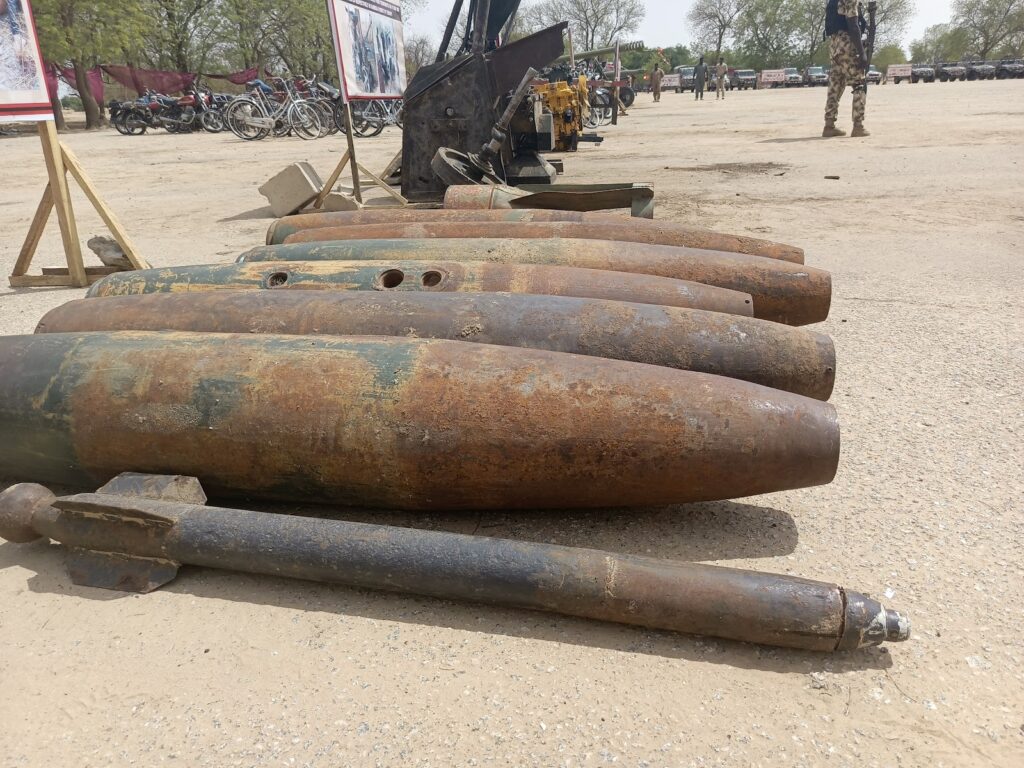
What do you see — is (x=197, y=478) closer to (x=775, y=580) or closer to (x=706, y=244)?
(x=775, y=580)

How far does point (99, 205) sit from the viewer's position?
15.8ft

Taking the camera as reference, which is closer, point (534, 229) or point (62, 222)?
point (534, 229)

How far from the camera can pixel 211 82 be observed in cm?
3553

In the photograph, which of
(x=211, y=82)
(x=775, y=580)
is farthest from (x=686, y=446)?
(x=211, y=82)

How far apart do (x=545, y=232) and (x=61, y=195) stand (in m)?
3.53

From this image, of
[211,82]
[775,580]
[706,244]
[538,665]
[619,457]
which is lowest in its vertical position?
[538,665]

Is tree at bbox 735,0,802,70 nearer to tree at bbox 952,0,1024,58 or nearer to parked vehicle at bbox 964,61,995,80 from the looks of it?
tree at bbox 952,0,1024,58

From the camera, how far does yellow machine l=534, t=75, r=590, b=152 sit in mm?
10875

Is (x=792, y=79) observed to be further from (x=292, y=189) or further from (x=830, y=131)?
(x=292, y=189)

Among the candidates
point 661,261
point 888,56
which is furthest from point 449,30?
point 888,56

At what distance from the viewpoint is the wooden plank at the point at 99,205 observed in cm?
471

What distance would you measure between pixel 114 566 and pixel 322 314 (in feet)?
3.23

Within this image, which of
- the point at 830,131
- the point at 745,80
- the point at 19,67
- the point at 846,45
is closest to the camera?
the point at 19,67

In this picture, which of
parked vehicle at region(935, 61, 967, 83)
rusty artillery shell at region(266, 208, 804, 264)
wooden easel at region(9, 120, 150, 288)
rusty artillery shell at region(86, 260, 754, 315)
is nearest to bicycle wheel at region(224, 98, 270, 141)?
wooden easel at region(9, 120, 150, 288)
